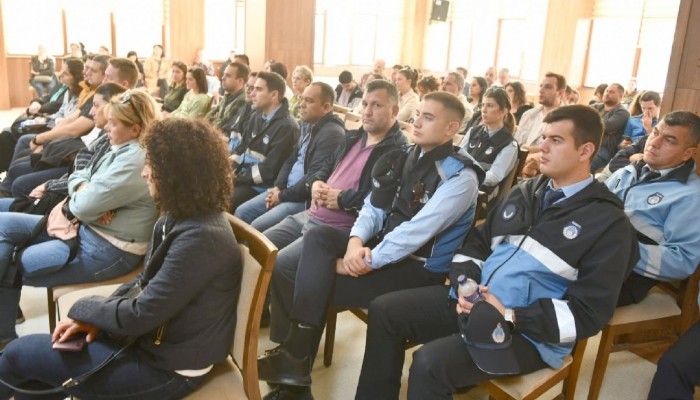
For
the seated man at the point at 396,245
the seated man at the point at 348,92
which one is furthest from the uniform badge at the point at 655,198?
the seated man at the point at 348,92

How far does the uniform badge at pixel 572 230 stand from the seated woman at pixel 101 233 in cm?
153

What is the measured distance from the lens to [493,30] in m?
12.7

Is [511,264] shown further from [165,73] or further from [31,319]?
[165,73]

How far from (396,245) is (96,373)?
1.10m

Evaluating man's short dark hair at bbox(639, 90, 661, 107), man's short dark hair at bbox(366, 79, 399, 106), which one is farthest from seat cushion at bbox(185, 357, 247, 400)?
man's short dark hair at bbox(639, 90, 661, 107)

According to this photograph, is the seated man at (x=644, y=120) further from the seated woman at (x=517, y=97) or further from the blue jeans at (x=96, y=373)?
the blue jeans at (x=96, y=373)

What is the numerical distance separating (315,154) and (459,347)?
167 cm

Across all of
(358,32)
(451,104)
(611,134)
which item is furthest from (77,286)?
(358,32)

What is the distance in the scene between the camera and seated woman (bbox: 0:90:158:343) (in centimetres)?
204

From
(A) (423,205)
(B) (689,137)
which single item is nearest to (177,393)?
(A) (423,205)

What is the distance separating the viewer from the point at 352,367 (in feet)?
7.62

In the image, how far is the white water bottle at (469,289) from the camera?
1.66 metres

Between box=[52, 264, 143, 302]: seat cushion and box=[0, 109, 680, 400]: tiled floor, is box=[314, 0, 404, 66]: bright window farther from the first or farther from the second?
box=[52, 264, 143, 302]: seat cushion

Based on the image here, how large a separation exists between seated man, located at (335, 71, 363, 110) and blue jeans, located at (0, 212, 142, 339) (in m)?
5.36
